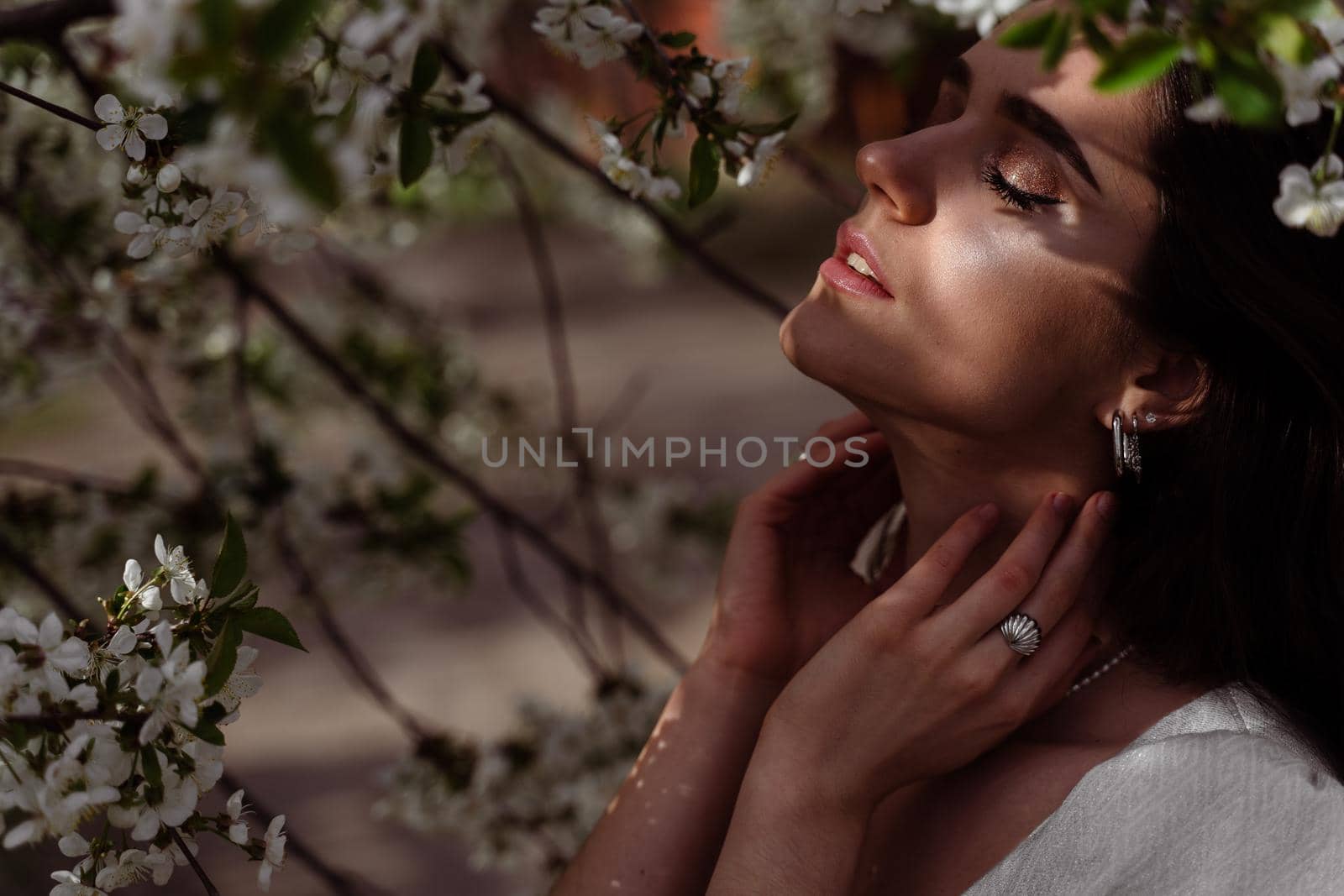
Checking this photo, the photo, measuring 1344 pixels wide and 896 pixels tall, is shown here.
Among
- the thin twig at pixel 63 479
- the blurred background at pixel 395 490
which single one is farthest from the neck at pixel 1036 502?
the thin twig at pixel 63 479

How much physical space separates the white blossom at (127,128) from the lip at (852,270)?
0.53m

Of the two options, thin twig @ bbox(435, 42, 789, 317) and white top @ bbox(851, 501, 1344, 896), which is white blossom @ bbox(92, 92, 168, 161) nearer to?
thin twig @ bbox(435, 42, 789, 317)

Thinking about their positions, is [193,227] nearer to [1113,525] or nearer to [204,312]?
[1113,525]

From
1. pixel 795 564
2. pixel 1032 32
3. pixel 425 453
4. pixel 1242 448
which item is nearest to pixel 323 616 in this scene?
pixel 425 453

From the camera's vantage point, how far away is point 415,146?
792 millimetres

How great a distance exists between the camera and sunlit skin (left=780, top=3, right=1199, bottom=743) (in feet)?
2.99

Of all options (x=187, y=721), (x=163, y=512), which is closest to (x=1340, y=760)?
(x=187, y=721)

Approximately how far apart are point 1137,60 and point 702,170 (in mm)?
422

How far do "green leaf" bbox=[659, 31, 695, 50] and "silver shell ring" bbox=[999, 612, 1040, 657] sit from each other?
1.87ft

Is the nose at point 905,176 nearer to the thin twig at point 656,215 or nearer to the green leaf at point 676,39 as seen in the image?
the green leaf at point 676,39

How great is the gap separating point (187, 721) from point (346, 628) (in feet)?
9.95

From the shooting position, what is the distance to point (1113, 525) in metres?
1.08

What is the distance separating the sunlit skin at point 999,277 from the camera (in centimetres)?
91

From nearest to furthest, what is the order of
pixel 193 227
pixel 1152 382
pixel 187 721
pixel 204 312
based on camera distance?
pixel 187 721, pixel 193 227, pixel 1152 382, pixel 204 312
